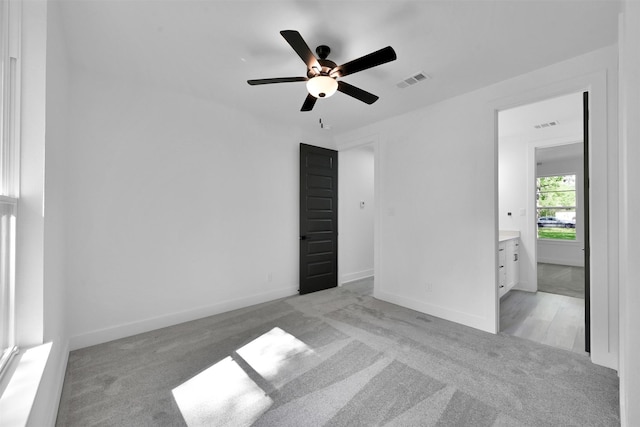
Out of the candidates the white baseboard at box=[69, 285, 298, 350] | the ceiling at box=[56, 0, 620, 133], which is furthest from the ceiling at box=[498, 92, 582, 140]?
the white baseboard at box=[69, 285, 298, 350]

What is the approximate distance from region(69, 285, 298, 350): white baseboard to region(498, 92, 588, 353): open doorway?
3071mm

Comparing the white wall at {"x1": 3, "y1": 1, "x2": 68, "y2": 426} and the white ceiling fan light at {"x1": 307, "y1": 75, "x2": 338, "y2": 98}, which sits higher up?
the white ceiling fan light at {"x1": 307, "y1": 75, "x2": 338, "y2": 98}

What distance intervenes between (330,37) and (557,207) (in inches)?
311

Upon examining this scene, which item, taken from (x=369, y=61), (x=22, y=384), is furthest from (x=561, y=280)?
(x=22, y=384)

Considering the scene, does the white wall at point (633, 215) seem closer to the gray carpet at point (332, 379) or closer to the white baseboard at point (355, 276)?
the gray carpet at point (332, 379)

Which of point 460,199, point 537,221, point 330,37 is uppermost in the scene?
point 330,37

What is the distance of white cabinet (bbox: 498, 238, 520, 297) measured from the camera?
3.84m

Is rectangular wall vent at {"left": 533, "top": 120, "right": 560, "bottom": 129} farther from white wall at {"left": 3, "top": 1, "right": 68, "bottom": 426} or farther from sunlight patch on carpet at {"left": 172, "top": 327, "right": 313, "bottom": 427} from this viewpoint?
white wall at {"left": 3, "top": 1, "right": 68, "bottom": 426}

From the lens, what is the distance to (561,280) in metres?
5.09

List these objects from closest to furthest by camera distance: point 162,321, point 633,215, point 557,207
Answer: point 633,215 < point 162,321 < point 557,207

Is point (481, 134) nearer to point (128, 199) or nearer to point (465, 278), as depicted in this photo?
point (465, 278)

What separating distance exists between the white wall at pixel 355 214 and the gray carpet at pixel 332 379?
203 cm

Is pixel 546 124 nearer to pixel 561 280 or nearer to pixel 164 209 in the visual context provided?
pixel 561 280

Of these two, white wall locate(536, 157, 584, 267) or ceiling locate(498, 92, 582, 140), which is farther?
white wall locate(536, 157, 584, 267)
